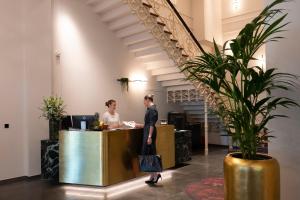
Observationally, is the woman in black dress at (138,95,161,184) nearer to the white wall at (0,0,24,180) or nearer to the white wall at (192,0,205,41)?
the white wall at (0,0,24,180)

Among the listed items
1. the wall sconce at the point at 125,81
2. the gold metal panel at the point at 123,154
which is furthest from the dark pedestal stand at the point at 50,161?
the wall sconce at the point at 125,81

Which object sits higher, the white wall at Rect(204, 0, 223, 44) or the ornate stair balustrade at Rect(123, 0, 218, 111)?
the white wall at Rect(204, 0, 223, 44)

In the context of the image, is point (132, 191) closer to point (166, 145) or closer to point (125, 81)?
point (166, 145)

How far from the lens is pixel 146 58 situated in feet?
26.3

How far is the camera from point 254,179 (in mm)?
2297

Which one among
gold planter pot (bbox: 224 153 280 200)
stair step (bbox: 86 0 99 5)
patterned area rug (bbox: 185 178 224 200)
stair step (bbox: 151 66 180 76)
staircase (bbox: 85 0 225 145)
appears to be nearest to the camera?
gold planter pot (bbox: 224 153 280 200)

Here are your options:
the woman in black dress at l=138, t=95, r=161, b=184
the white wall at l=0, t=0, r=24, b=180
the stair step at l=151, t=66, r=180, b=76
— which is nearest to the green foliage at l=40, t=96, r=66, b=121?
the white wall at l=0, t=0, r=24, b=180

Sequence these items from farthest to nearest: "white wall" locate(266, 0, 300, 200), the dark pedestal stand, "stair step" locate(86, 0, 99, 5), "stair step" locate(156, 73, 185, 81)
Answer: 1. "stair step" locate(156, 73, 185, 81)
2. "stair step" locate(86, 0, 99, 5)
3. the dark pedestal stand
4. "white wall" locate(266, 0, 300, 200)

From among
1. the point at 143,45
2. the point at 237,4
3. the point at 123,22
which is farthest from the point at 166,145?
the point at 237,4

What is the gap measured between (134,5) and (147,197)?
3.61 m

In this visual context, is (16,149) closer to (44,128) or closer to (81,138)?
(44,128)

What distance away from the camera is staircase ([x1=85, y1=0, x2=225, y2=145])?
19.9 feet

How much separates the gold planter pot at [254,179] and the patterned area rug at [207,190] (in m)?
1.94

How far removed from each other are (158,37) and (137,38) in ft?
4.41
